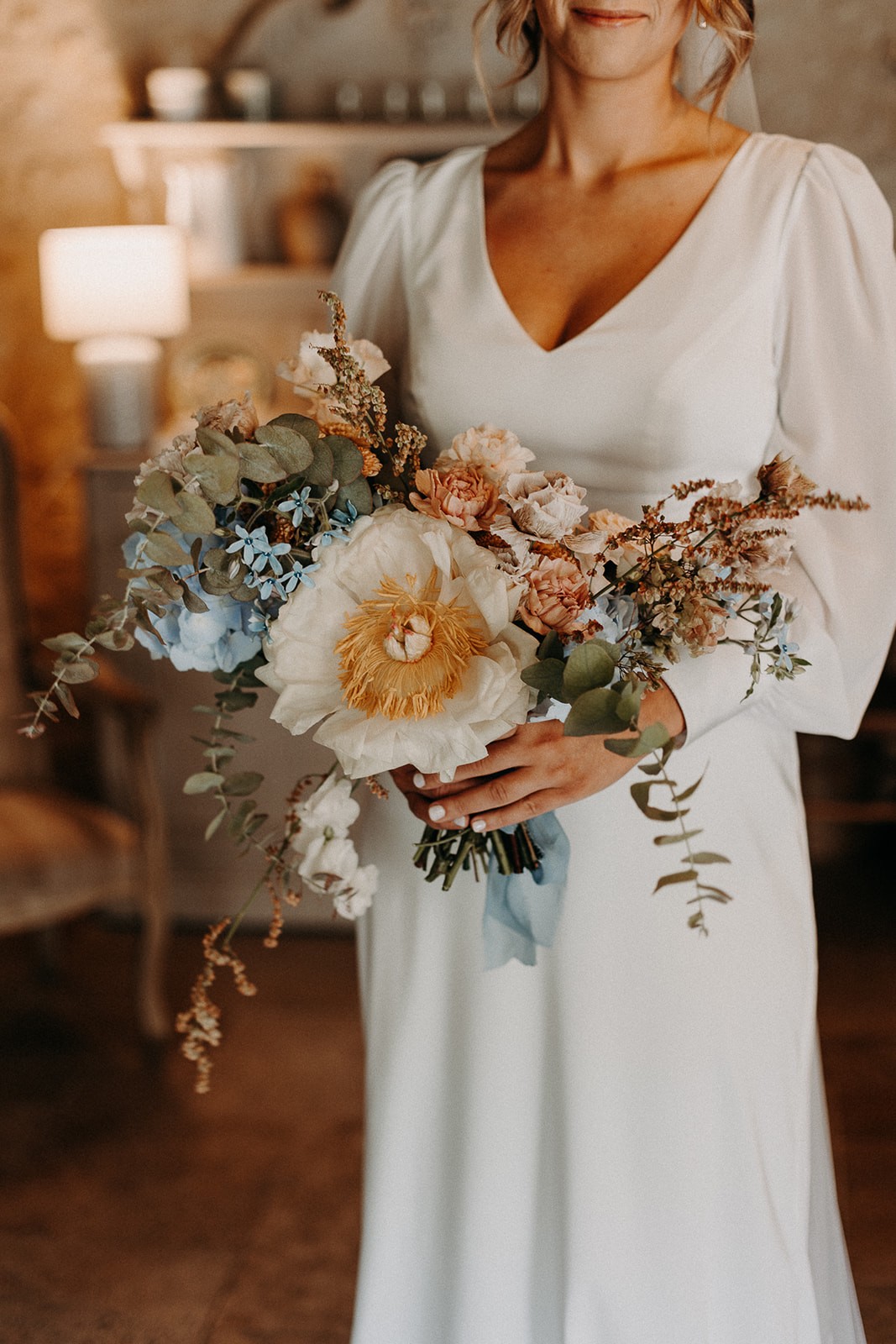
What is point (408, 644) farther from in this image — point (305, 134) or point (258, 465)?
point (305, 134)

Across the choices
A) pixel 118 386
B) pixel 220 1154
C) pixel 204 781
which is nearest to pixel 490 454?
pixel 204 781

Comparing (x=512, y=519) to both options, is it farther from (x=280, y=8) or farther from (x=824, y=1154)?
(x=280, y=8)

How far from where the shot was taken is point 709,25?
1.14 m

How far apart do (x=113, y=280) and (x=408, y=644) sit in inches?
103

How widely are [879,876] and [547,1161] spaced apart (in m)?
2.71

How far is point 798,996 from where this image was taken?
1.21m

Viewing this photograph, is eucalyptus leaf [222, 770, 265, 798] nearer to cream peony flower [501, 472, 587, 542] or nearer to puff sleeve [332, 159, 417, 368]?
cream peony flower [501, 472, 587, 542]

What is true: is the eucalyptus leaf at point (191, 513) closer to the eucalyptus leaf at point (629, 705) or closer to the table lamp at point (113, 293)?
the eucalyptus leaf at point (629, 705)

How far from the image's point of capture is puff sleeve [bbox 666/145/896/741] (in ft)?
3.57

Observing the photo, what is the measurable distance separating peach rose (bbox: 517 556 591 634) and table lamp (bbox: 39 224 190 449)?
2609 mm

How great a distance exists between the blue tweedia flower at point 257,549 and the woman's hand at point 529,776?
0.23 metres

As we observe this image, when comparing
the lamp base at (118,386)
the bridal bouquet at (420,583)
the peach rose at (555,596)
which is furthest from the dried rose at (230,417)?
the lamp base at (118,386)

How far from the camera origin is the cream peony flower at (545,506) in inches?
34.7

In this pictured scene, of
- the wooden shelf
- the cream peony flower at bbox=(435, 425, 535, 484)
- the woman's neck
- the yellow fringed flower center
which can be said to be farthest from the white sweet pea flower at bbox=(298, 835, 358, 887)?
the wooden shelf
